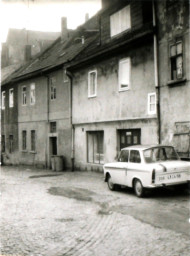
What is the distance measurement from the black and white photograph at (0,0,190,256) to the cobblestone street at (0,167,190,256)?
0.08 ft

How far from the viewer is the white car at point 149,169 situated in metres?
11.1

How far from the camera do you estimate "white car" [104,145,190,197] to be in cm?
1109

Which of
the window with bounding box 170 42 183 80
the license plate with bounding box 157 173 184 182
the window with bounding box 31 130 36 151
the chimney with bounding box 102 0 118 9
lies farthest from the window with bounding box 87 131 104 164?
the license plate with bounding box 157 173 184 182

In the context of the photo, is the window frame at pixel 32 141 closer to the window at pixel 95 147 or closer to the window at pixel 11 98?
the window at pixel 11 98

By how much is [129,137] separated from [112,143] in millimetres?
1368

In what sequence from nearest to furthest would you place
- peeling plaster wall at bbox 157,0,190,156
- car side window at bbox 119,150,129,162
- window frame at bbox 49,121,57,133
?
car side window at bbox 119,150,129,162, peeling plaster wall at bbox 157,0,190,156, window frame at bbox 49,121,57,133

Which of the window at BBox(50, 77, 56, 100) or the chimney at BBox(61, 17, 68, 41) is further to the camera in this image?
the chimney at BBox(61, 17, 68, 41)

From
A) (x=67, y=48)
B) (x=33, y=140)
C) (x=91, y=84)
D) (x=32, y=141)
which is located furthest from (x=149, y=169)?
(x=32, y=141)

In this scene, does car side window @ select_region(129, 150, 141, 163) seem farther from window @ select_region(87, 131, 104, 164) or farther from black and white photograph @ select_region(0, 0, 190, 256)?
window @ select_region(87, 131, 104, 164)

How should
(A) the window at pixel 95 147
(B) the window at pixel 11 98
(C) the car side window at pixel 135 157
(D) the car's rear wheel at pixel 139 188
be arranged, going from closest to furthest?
(D) the car's rear wheel at pixel 139 188 → (C) the car side window at pixel 135 157 → (A) the window at pixel 95 147 → (B) the window at pixel 11 98

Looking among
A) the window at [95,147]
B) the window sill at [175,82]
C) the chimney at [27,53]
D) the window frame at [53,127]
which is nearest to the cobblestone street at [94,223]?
the window sill at [175,82]

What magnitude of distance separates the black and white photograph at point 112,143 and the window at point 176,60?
0.12 ft

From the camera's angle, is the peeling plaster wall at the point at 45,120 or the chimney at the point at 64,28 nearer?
the peeling plaster wall at the point at 45,120

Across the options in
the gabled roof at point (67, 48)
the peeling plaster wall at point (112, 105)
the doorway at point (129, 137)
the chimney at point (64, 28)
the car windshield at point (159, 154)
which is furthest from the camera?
the chimney at point (64, 28)
